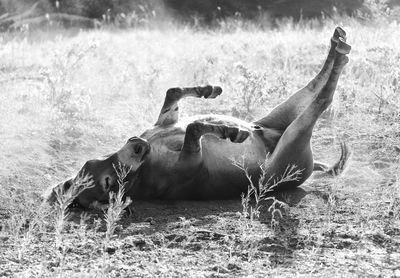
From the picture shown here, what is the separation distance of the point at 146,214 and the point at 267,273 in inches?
57.8

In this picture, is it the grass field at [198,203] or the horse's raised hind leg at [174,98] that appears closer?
the grass field at [198,203]

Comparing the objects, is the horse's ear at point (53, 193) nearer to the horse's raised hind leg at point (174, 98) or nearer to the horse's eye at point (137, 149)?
the horse's eye at point (137, 149)

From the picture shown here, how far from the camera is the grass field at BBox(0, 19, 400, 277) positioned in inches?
155

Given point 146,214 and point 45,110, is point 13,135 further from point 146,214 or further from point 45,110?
point 146,214

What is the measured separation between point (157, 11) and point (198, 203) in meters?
15.8

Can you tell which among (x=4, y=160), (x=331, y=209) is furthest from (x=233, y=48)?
(x=331, y=209)

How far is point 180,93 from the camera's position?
574 centimetres

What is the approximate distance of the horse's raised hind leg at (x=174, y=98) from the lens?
5.54 metres

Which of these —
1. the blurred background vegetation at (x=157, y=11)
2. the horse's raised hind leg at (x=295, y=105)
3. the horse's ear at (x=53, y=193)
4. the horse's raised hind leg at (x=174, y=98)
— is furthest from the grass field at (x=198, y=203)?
the blurred background vegetation at (x=157, y=11)

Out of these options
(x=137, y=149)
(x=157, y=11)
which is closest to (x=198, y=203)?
(x=137, y=149)

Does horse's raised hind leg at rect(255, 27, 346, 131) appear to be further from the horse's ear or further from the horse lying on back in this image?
the horse's ear

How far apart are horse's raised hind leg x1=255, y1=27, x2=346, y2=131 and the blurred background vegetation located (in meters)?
12.6

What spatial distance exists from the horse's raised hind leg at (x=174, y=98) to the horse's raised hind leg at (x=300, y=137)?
83 cm

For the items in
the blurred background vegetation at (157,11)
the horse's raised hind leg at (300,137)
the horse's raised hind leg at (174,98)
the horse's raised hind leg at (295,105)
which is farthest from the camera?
the blurred background vegetation at (157,11)
